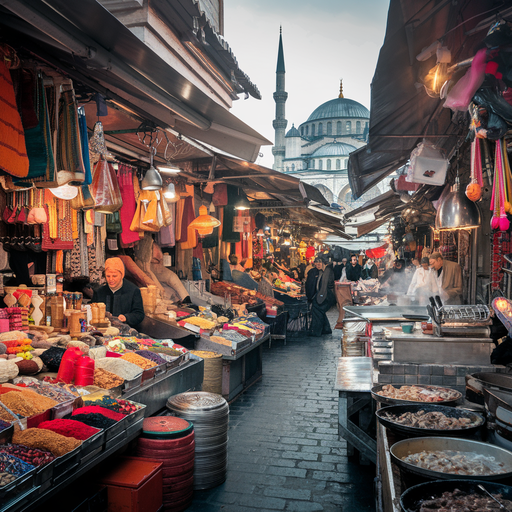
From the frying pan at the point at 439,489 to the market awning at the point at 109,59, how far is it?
2664 mm

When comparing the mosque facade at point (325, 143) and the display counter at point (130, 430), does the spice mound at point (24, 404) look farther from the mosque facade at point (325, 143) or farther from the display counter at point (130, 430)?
the mosque facade at point (325, 143)

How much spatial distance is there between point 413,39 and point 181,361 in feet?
11.6

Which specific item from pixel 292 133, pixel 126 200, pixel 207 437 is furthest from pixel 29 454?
pixel 292 133

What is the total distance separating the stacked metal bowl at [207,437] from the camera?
145 inches

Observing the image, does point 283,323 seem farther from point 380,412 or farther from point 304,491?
point 380,412

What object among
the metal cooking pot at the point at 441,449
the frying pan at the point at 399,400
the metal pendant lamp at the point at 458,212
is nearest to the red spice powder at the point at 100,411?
the frying pan at the point at 399,400

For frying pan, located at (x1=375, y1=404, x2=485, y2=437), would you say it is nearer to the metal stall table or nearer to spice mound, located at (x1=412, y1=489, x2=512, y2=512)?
spice mound, located at (x1=412, y1=489, x2=512, y2=512)

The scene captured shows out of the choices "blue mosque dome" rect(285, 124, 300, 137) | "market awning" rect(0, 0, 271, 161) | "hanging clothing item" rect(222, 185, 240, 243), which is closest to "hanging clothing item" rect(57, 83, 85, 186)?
"market awning" rect(0, 0, 271, 161)

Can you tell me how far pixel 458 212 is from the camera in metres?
3.83

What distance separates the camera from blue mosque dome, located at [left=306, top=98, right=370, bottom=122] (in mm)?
67500

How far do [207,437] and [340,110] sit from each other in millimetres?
69504

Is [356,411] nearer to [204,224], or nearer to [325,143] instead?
[204,224]

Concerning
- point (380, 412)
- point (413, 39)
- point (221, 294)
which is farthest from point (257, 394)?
point (413, 39)

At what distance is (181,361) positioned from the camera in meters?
4.76
